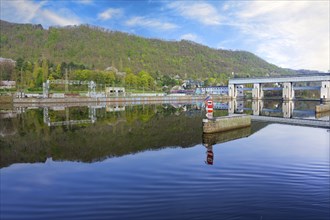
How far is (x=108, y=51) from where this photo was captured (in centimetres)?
14212

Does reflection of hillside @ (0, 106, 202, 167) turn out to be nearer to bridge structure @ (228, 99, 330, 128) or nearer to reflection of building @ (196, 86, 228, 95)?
bridge structure @ (228, 99, 330, 128)

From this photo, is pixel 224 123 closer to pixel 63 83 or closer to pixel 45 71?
pixel 63 83

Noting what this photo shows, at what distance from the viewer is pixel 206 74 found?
162250 mm

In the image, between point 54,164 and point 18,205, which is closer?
point 18,205

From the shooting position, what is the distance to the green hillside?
125 m

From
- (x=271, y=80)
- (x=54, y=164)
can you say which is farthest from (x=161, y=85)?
(x=54, y=164)

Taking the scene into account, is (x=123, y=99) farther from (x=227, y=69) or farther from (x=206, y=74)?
(x=227, y=69)

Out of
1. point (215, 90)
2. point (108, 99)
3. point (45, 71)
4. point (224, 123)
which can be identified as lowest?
point (224, 123)

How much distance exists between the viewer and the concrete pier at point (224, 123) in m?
21.1

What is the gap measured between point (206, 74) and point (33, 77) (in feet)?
316

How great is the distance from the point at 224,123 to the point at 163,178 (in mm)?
13014

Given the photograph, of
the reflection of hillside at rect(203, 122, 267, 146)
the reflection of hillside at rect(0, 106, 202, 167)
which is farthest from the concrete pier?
the reflection of hillside at rect(0, 106, 202, 167)

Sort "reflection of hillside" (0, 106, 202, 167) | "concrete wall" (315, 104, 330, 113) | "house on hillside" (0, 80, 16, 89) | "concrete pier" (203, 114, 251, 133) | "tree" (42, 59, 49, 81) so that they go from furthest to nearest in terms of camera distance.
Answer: "tree" (42, 59, 49, 81)
"house on hillside" (0, 80, 16, 89)
"concrete wall" (315, 104, 330, 113)
"concrete pier" (203, 114, 251, 133)
"reflection of hillside" (0, 106, 202, 167)

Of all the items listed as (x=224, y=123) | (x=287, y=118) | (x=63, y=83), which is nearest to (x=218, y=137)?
(x=224, y=123)
